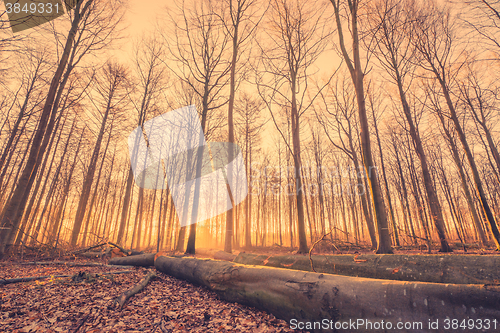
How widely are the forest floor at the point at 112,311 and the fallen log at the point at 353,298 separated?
0.87ft

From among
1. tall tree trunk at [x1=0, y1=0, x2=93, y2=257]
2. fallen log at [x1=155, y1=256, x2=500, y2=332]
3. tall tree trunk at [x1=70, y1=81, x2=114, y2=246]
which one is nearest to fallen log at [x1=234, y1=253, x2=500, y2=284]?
fallen log at [x1=155, y1=256, x2=500, y2=332]

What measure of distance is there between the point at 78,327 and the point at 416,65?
582 inches

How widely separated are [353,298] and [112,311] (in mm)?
3348

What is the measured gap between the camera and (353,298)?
6.92 ft

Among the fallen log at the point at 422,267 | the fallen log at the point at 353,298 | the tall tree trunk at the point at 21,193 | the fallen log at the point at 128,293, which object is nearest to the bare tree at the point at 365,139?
the fallen log at the point at 422,267

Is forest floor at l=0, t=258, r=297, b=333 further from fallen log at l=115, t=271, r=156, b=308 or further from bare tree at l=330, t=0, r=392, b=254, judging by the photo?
bare tree at l=330, t=0, r=392, b=254

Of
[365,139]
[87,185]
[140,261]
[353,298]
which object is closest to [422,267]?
[353,298]

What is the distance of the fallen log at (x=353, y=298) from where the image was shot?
65.2 inches

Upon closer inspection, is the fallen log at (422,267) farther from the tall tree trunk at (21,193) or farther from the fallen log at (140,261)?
the tall tree trunk at (21,193)

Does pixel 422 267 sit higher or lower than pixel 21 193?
lower

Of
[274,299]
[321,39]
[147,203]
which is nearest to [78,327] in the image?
[274,299]

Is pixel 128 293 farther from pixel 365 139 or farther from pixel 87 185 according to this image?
pixel 87 185

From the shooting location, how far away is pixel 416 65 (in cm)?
988

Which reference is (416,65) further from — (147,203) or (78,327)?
(147,203)
